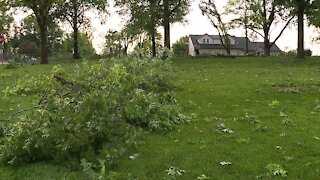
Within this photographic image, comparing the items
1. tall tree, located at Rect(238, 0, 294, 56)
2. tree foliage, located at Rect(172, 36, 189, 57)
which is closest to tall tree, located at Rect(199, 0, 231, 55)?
tall tree, located at Rect(238, 0, 294, 56)

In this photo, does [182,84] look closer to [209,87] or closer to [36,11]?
[209,87]

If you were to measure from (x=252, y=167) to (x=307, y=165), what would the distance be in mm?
895

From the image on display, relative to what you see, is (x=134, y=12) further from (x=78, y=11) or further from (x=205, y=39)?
(x=205, y=39)

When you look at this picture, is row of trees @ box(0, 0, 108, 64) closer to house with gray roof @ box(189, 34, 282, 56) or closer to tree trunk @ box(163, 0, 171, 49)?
tree trunk @ box(163, 0, 171, 49)

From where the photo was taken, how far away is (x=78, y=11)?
172 feet

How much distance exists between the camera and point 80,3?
A: 51.6 metres

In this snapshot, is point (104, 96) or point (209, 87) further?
point (209, 87)

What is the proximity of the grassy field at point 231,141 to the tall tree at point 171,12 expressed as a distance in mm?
21727

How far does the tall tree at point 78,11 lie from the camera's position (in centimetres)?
5006

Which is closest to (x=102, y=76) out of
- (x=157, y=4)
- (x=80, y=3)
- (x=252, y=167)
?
(x=252, y=167)

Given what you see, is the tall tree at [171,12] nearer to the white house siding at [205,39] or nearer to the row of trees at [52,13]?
the row of trees at [52,13]

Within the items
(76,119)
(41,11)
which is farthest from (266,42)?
(76,119)

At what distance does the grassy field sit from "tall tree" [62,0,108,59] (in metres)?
34.7

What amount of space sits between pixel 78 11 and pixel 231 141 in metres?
45.4
